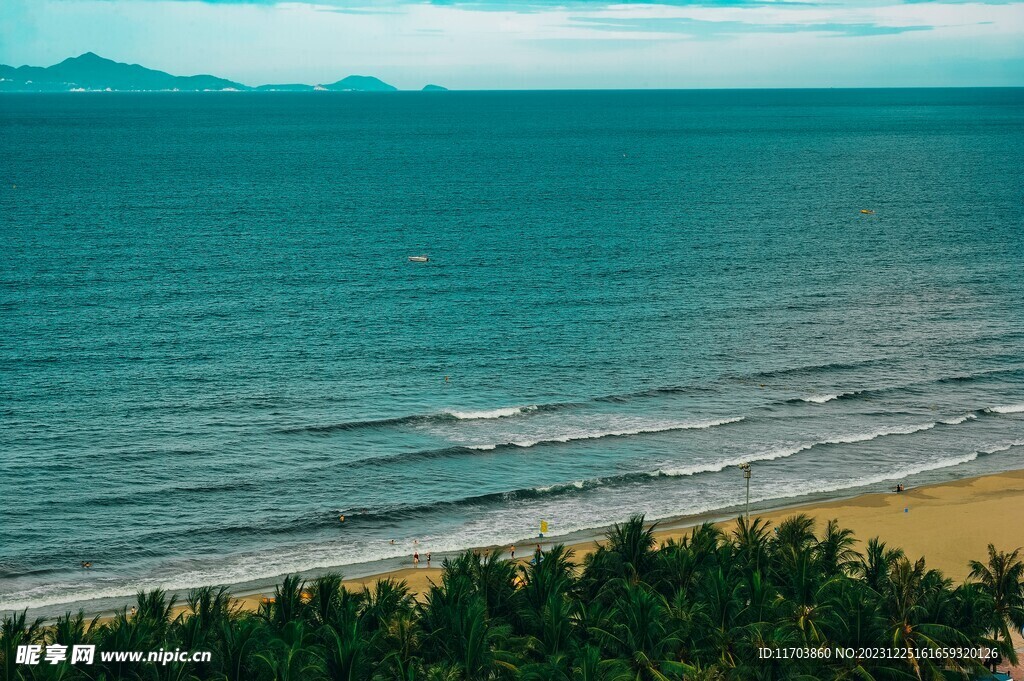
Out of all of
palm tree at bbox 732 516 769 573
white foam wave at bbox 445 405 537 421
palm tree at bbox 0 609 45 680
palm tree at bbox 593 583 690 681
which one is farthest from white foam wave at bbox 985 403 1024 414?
palm tree at bbox 0 609 45 680

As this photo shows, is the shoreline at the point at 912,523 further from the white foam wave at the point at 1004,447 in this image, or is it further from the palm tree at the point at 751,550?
the palm tree at the point at 751,550

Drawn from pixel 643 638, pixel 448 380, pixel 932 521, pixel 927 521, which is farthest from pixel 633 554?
pixel 448 380

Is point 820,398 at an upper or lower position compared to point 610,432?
upper

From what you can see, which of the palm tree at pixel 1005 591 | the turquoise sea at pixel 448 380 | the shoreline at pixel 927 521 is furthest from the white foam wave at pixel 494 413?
the palm tree at pixel 1005 591

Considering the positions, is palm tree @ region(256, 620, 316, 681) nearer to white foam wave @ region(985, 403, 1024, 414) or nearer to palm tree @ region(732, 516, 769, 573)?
palm tree @ region(732, 516, 769, 573)

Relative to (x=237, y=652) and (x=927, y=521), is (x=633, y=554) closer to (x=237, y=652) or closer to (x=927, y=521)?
(x=237, y=652)

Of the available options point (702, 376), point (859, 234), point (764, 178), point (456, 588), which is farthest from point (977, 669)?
point (764, 178)
